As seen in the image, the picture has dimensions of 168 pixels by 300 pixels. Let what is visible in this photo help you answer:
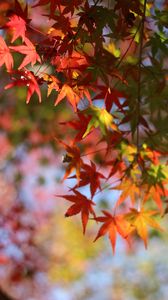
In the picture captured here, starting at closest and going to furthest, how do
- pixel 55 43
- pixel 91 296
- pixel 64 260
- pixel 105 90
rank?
pixel 55 43, pixel 105 90, pixel 64 260, pixel 91 296

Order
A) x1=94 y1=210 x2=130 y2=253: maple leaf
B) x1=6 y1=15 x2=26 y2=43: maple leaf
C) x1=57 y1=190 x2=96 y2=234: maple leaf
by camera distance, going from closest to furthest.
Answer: x1=6 y1=15 x2=26 y2=43: maple leaf < x1=57 y1=190 x2=96 y2=234: maple leaf < x1=94 y1=210 x2=130 y2=253: maple leaf

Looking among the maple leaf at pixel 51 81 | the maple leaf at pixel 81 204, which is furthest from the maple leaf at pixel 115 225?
the maple leaf at pixel 51 81

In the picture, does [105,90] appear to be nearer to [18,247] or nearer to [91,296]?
[18,247]

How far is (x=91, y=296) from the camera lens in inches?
379

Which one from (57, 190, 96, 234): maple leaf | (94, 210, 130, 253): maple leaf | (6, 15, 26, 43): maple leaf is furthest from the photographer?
(94, 210, 130, 253): maple leaf

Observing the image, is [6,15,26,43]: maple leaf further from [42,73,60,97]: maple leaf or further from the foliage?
[42,73,60,97]: maple leaf

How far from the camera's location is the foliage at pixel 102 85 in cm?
167

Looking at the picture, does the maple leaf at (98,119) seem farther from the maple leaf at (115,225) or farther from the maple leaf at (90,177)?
the maple leaf at (115,225)

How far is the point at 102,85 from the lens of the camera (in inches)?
74.5

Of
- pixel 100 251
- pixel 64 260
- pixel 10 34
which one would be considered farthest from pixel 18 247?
pixel 100 251

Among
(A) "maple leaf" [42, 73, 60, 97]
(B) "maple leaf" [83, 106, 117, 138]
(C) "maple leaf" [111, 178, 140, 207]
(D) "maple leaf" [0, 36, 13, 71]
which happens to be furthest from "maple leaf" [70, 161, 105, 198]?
(D) "maple leaf" [0, 36, 13, 71]

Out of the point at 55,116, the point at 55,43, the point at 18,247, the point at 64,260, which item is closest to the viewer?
the point at 55,43

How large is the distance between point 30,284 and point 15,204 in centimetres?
209

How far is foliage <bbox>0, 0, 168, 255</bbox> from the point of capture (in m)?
1.67
